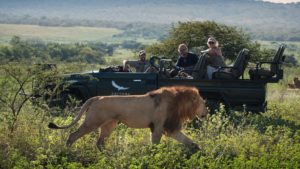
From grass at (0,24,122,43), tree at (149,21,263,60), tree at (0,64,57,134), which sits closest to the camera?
tree at (0,64,57,134)

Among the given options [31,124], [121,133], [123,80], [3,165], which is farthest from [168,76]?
[3,165]

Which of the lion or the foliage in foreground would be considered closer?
the foliage in foreground

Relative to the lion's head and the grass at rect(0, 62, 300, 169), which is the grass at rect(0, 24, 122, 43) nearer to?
the grass at rect(0, 62, 300, 169)

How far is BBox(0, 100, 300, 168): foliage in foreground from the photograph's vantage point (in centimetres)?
812

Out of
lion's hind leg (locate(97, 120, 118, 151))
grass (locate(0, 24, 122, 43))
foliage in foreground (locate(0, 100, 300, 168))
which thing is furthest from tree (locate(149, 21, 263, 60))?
grass (locate(0, 24, 122, 43))

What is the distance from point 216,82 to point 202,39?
33.4 feet

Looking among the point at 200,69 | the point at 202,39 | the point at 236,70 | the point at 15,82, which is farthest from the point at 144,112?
the point at 202,39

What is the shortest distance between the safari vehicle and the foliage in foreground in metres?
2.03

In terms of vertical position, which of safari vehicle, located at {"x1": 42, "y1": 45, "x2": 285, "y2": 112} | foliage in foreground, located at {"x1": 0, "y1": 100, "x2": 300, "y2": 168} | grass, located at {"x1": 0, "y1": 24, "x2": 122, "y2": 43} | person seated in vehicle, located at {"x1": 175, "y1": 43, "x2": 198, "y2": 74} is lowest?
grass, located at {"x1": 0, "y1": 24, "x2": 122, "y2": 43}

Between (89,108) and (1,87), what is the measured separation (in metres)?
1.79

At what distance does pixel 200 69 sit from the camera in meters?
12.3

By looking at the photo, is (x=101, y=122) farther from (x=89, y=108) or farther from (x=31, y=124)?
(x=31, y=124)

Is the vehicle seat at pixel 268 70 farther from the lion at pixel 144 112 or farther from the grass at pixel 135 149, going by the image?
the lion at pixel 144 112

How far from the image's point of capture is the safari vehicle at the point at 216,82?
12242mm
